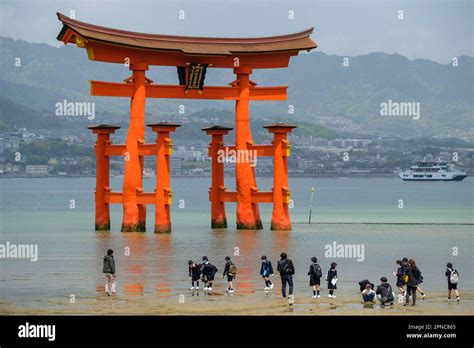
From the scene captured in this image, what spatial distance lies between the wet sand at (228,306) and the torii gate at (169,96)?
24.1m

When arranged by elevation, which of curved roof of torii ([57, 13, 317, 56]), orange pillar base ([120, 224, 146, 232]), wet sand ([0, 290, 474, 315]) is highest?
curved roof of torii ([57, 13, 317, 56])

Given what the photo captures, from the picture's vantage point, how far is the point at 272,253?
5409 centimetres

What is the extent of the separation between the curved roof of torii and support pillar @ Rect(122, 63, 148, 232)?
1.53 m

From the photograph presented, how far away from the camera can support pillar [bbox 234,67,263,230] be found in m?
64.2

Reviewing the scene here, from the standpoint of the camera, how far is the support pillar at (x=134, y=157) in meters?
61.5

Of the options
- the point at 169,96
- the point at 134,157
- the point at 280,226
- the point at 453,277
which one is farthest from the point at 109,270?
the point at 280,226

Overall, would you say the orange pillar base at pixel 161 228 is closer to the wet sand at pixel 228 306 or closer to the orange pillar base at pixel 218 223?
the orange pillar base at pixel 218 223

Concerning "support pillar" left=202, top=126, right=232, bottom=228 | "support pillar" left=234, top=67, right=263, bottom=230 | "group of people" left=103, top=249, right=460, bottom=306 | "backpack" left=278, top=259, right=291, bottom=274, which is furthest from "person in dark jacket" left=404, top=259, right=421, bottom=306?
"support pillar" left=202, top=126, right=232, bottom=228

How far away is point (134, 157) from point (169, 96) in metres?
4.35

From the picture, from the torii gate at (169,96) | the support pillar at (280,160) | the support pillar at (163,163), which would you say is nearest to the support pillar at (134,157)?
the torii gate at (169,96)

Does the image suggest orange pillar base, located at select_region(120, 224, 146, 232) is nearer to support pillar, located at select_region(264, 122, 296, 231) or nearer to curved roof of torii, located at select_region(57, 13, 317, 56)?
support pillar, located at select_region(264, 122, 296, 231)

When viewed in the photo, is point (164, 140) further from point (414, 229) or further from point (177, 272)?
point (414, 229)

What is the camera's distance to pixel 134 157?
61.5m
